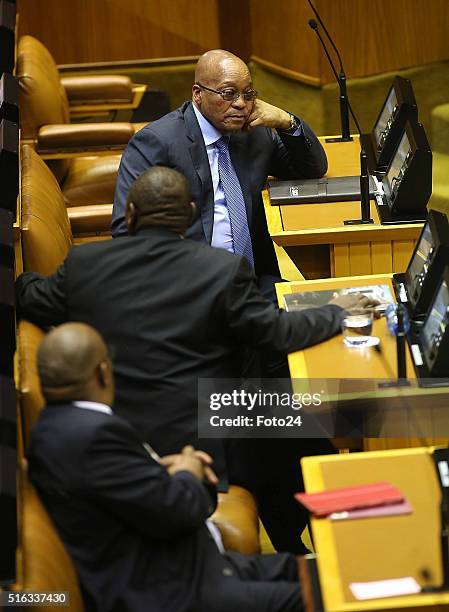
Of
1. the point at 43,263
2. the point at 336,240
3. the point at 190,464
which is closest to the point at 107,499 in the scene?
the point at 190,464

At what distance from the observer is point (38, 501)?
202cm

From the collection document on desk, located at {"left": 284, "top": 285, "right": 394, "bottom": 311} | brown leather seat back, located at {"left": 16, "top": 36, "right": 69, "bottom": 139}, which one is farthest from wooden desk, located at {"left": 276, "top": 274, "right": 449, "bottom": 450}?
brown leather seat back, located at {"left": 16, "top": 36, "right": 69, "bottom": 139}

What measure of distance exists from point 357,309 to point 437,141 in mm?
2994

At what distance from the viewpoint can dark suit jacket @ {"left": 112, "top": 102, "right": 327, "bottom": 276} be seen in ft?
Result: 11.2

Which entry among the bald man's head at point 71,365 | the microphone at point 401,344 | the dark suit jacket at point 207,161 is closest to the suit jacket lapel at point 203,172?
the dark suit jacket at point 207,161

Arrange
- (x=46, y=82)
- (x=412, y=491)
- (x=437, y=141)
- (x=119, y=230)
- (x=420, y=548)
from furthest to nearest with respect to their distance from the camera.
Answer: (x=437, y=141) → (x=46, y=82) → (x=119, y=230) → (x=412, y=491) → (x=420, y=548)

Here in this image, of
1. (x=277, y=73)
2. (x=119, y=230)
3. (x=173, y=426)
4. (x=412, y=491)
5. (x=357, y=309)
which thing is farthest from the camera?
(x=277, y=73)

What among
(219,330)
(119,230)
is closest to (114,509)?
(219,330)

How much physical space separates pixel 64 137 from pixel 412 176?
5.53 feet

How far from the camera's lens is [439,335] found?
7.91ft

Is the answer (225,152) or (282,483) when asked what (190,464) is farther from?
(225,152)

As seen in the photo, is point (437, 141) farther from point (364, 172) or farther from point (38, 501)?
point (38, 501)

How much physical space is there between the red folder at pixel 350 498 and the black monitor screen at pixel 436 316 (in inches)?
18.7

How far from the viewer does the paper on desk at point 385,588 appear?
5.96ft
